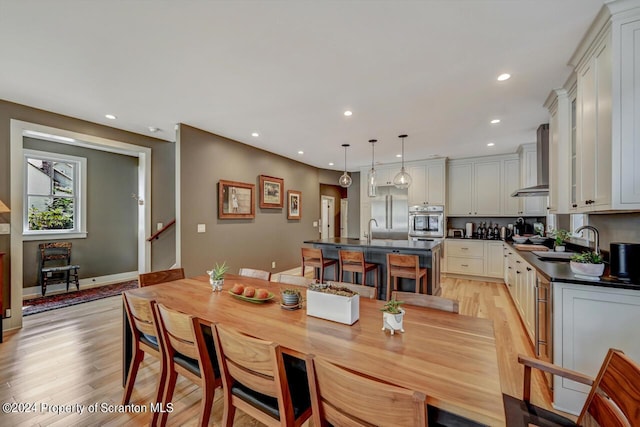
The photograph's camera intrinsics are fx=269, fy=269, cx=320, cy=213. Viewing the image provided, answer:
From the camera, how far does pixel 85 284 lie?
498cm

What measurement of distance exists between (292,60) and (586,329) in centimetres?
287

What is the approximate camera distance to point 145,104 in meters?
3.13

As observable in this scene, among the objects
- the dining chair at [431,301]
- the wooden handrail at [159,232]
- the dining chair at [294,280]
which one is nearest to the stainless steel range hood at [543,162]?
the dining chair at [431,301]

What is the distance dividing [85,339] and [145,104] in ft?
8.76

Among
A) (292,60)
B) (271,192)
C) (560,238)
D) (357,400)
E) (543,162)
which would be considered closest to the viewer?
(357,400)

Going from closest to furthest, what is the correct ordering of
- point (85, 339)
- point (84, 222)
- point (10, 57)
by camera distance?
point (10, 57)
point (85, 339)
point (84, 222)

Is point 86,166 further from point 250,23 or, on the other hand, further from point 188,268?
point 250,23

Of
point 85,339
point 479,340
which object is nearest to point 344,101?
point 479,340

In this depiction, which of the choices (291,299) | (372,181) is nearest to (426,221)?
(372,181)

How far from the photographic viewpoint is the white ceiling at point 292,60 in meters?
1.70

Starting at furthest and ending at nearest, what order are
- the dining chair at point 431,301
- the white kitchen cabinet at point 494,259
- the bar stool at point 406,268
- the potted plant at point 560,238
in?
the white kitchen cabinet at point 494,259
the bar stool at point 406,268
the potted plant at point 560,238
the dining chair at point 431,301

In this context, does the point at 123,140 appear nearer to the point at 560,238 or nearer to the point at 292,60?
the point at 292,60

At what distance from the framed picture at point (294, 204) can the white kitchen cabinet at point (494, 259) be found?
3.98m

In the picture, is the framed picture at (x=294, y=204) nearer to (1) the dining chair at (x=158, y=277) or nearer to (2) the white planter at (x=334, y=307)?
(1) the dining chair at (x=158, y=277)
